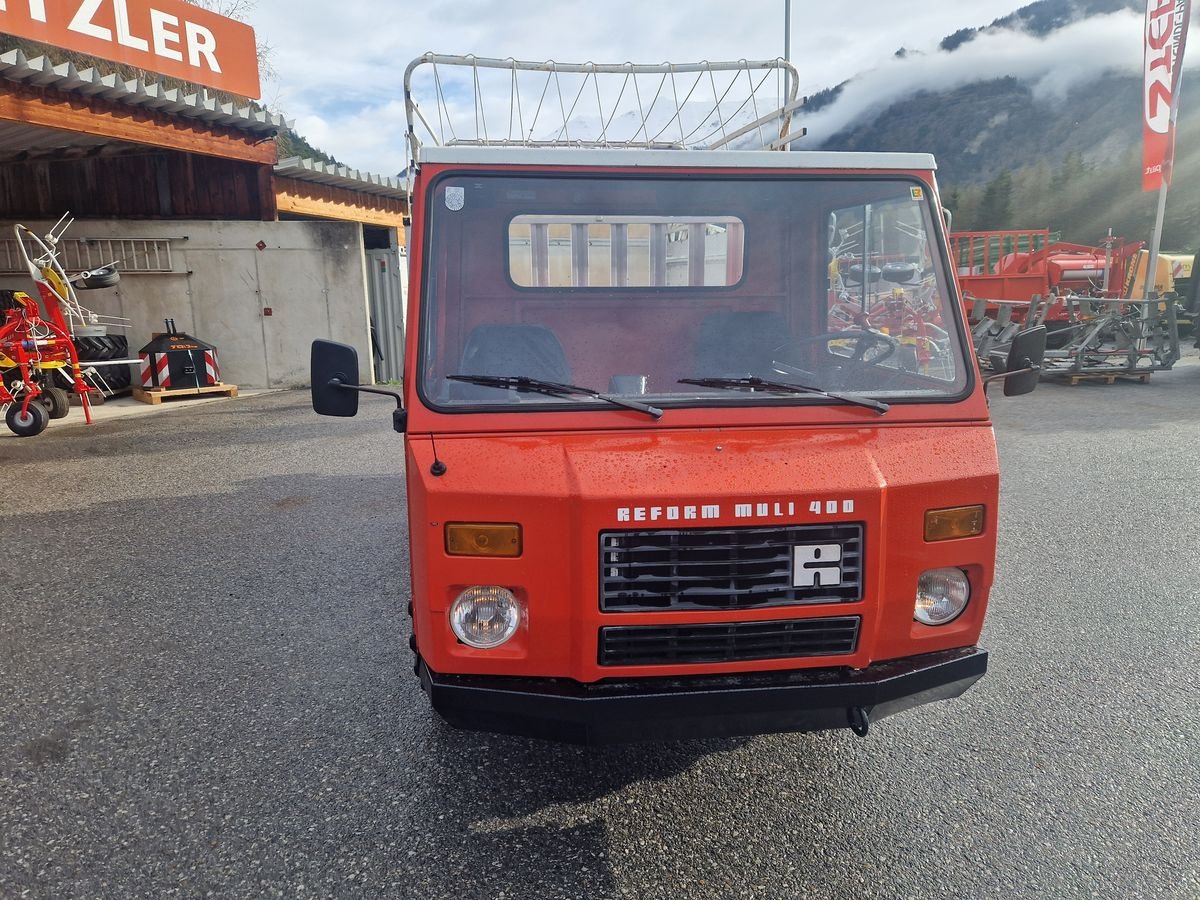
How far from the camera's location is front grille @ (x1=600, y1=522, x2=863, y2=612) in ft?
7.50

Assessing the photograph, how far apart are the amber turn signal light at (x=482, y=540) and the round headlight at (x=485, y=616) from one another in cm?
12

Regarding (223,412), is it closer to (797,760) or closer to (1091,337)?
(797,760)

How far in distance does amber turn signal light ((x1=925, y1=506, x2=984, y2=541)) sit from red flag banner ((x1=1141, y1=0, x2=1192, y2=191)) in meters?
13.7

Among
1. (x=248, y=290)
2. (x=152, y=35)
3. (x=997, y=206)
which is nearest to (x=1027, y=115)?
(x=997, y=206)

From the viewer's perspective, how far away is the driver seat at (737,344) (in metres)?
2.73

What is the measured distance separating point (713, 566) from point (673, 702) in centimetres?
40

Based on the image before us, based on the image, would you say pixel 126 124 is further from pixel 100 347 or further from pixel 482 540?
pixel 482 540

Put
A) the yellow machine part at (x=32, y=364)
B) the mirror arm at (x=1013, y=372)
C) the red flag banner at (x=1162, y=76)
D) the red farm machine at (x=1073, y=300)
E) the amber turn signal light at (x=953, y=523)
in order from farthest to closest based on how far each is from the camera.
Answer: the red flag banner at (x=1162, y=76) < the red farm machine at (x=1073, y=300) < the yellow machine part at (x=32, y=364) < the mirror arm at (x=1013, y=372) < the amber turn signal light at (x=953, y=523)

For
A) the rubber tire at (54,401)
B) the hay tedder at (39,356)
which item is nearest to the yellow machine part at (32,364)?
the hay tedder at (39,356)

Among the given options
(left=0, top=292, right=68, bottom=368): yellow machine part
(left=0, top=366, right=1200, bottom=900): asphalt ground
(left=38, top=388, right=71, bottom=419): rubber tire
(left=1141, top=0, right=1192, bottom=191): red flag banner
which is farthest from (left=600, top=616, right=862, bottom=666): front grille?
(left=1141, top=0, right=1192, bottom=191): red flag banner

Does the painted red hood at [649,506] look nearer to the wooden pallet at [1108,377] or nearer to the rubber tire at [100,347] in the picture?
the wooden pallet at [1108,377]

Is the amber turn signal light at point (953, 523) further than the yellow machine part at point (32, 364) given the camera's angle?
No

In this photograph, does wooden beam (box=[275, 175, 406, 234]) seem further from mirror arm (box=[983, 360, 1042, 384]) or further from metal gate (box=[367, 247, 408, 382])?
mirror arm (box=[983, 360, 1042, 384])

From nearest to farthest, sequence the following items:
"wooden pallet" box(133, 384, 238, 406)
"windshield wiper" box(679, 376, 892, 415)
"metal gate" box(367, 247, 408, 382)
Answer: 1. "windshield wiper" box(679, 376, 892, 415)
2. "wooden pallet" box(133, 384, 238, 406)
3. "metal gate" box(367, 247, 408, 382)
